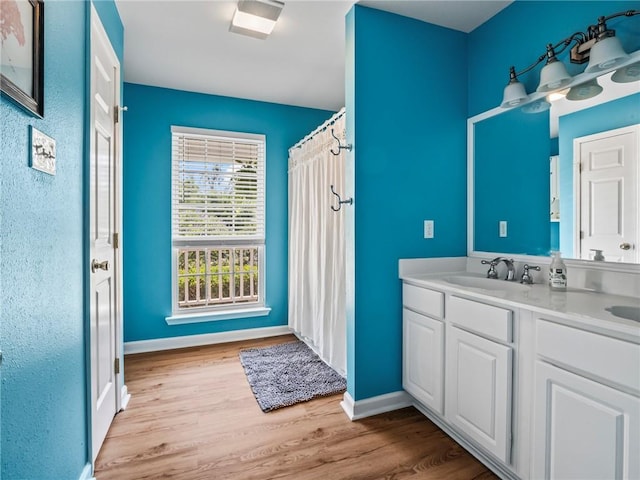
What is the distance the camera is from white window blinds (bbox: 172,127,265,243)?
3.32 metres

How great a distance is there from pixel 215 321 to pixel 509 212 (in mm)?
2822

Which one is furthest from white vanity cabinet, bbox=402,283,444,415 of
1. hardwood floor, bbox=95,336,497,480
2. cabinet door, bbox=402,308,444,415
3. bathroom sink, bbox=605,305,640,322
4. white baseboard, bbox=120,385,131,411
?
white baseboard, bbox=120,385,131,411

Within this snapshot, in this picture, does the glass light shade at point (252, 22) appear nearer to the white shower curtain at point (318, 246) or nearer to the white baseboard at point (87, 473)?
the white shower curtain at point (318, 246)

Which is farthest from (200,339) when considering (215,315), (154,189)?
(154,189)

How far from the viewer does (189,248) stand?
338cm

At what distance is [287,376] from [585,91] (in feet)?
8.53

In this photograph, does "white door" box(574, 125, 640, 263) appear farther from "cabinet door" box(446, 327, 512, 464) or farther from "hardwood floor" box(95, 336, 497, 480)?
"hardwood floor" box(95, 336, 497, 480)

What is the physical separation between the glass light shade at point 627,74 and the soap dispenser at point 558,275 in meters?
0.87

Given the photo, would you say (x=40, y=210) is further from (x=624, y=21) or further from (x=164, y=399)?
(x=624, y=21)

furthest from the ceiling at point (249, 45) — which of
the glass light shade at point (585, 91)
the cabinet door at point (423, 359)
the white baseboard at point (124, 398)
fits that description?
the white baseboard at point (124, 398)

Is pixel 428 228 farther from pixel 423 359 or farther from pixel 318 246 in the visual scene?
pixel 318 246

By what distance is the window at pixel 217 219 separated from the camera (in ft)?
10.9

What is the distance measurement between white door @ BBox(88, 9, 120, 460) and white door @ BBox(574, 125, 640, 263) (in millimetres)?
2444

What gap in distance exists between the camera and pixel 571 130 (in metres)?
1.80
